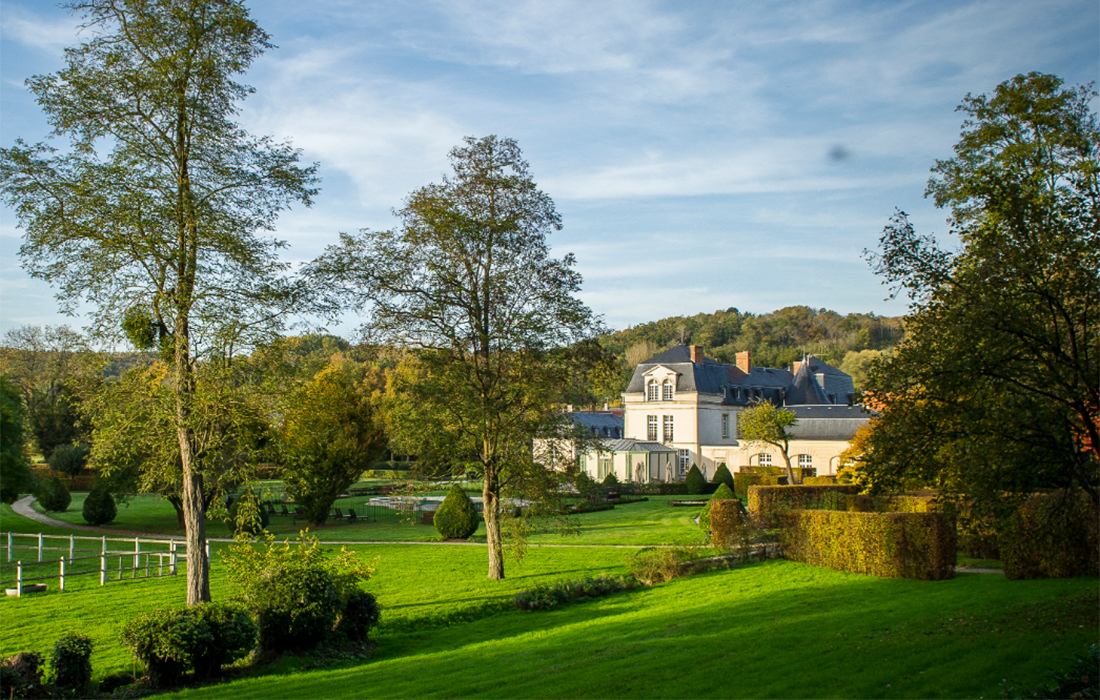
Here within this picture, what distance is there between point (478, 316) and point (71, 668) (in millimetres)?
9910

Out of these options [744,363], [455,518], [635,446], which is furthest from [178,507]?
[744,363]

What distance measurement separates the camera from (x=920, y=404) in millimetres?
8195

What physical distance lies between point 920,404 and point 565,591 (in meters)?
8.70

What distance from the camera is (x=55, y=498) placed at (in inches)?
1355

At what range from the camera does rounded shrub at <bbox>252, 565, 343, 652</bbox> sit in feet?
37.4

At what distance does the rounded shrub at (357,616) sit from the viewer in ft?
39.5

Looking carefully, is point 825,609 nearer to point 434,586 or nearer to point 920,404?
point 920,404

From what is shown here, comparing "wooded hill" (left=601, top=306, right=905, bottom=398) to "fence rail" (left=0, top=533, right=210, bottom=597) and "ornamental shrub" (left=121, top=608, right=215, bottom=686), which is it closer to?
"fence rail" (left=0, top=533, right=210, bottom=597)

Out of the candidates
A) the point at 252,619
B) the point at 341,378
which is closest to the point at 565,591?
the point at 252,619

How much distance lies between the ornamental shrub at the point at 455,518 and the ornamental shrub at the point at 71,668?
1570 cm

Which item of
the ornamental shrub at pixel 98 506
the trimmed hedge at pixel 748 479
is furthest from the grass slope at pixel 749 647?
the trimmed hedge at pixel 748 479

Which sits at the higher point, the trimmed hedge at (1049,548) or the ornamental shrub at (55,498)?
the trimmed hedge at (1049,548)

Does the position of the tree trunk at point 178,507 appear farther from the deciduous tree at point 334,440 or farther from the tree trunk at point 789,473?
the tree trunk at point 789,473

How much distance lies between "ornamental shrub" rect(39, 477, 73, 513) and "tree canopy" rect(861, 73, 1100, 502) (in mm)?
35778
